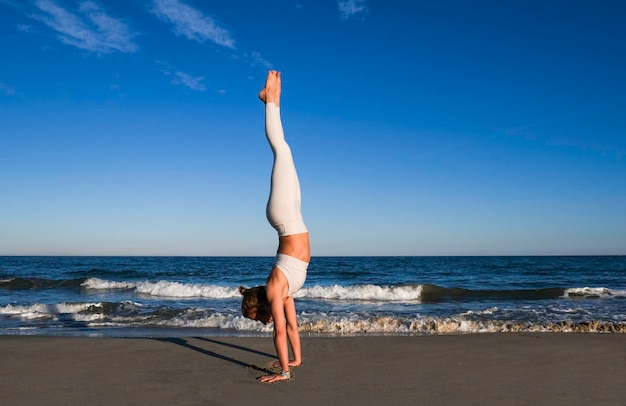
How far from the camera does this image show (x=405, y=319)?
9.85 m

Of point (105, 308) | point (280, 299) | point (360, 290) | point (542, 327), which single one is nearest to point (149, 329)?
point (105, 308)

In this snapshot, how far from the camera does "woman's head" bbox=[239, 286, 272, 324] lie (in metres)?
4.55

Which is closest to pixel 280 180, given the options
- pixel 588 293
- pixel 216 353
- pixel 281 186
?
pixel 281 186

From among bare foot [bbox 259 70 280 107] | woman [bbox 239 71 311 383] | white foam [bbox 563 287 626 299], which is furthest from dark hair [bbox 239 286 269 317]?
white foam [bbox 563 287 626 299]

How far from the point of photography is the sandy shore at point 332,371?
4.20 metres

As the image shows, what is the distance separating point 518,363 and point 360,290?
1364cm

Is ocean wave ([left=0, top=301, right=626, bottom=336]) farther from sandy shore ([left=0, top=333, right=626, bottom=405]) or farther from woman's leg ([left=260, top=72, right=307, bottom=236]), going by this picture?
woman's leg ([left=260, top=72, right=307, bottom=236])

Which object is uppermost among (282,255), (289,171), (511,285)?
(289,171)

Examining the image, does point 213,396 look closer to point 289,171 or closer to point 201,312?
point 289,171

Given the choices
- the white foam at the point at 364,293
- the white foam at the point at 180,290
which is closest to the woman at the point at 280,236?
the white foam at the point at 364,293

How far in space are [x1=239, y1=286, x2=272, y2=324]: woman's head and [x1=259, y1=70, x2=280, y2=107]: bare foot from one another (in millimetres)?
1795

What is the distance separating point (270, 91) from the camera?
177 inches

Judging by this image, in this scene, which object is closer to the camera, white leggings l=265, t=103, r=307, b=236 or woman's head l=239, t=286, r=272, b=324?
white leggings l=265, t=103, r=307, b=236

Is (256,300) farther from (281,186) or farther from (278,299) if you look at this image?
(281,186)
